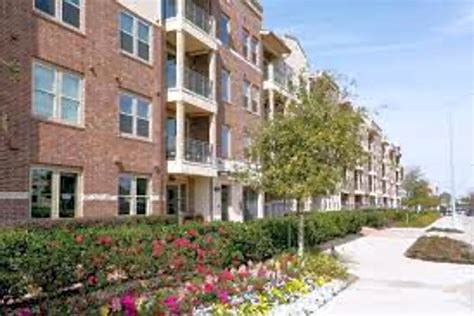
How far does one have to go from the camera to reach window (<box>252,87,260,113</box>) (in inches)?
1397

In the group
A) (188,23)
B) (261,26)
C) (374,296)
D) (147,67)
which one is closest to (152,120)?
(147,67)

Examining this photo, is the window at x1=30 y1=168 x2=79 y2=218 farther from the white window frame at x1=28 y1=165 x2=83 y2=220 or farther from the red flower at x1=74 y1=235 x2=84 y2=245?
the red flower at x1=74 y1=235 x2=84 y2=245

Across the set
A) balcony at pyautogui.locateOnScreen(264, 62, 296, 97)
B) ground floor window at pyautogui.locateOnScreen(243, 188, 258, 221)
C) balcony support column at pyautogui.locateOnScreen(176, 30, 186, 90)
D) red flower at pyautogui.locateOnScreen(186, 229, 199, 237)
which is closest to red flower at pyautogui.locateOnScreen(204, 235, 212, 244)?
red flower at pyautogui.locateOnScreen(186, 229, 199, 237)

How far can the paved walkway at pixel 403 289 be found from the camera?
11406 millimetres

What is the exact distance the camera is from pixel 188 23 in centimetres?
2517

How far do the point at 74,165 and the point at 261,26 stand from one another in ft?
69.3

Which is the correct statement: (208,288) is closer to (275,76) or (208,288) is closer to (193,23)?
(193,23)

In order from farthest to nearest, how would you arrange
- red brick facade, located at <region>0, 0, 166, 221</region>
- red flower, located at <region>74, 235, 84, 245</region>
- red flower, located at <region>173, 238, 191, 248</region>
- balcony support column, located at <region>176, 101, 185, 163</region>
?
balcony support column, located at <region>176, 101, 185, 163</region>
red brick facade, located at <region>0, 0, 166, 221</region>
red flower, located at <region>173, 238, 191, 248</region>
red flower, located at <region>74, 235, 84, 245</region>

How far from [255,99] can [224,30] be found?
230 inches

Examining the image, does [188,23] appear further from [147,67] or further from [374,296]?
[374,296]

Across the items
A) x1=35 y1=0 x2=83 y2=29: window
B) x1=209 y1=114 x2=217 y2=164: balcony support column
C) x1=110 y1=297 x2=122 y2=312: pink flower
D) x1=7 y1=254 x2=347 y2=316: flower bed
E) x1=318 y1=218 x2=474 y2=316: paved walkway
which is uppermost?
x1=35 y1=0 x2=83 y2=29: window

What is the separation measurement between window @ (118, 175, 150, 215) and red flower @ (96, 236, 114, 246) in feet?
29.2

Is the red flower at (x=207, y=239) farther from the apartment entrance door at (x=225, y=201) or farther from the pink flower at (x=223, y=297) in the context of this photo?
the apartment entrance door at (x=225, y=201)

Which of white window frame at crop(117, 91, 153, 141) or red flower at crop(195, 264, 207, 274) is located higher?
white window frame at crop(117, 91, 153, 141)
